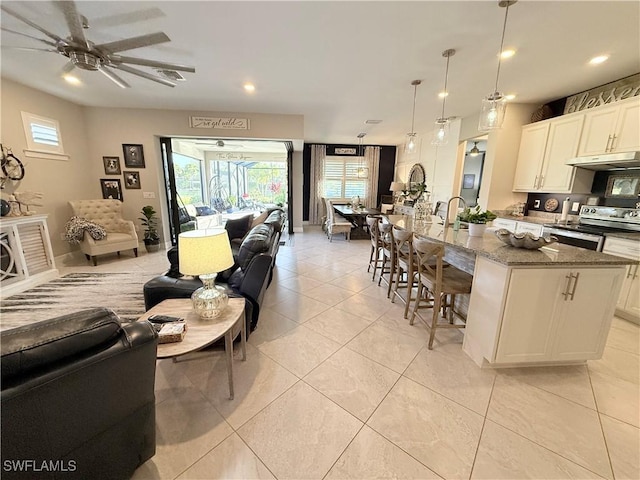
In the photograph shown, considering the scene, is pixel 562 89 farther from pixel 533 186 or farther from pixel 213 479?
pixel 213 479

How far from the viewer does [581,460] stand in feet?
4.20

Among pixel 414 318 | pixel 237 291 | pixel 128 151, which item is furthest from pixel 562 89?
pixel 128 151

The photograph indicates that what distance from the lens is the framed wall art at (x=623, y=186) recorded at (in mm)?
2950

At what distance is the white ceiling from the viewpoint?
1959 mm

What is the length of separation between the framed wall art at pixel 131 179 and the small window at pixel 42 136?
86 centimetres

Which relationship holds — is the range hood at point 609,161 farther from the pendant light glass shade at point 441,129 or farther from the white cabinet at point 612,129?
the pendant light glass shade at point 441,129

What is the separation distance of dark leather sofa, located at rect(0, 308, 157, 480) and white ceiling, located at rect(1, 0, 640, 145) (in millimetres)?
2407

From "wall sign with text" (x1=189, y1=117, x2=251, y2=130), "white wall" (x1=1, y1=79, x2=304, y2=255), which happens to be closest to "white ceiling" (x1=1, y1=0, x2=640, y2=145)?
"white wall" (x1=1, y1=79, x2=304, y2=255)

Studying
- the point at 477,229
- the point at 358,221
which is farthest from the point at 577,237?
the point at 358,221

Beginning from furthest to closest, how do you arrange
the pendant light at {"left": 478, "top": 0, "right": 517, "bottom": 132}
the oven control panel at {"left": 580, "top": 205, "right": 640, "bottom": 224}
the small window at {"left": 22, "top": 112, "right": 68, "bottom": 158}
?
1. the small window at {"left": 22, "top": 112, "right": 68, "bottom": 158}
2. the oven control panel at {"left": 580, "top": 205, "right": 640, "bottom": 224}
3. the pendant light at {"left": 478, "top": 0, "right": 517, "bottom": 132}

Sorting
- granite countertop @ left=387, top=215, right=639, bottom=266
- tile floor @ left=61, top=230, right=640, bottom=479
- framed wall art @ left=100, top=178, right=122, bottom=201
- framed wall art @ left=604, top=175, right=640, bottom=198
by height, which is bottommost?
tile floor @ left=61, top=230, right=640, bottom=479

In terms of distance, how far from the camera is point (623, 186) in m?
3.09

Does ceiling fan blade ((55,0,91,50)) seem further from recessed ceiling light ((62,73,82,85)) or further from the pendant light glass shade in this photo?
the pendant light glass shade

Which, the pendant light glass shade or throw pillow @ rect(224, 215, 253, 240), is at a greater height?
the pendant light glass shade
